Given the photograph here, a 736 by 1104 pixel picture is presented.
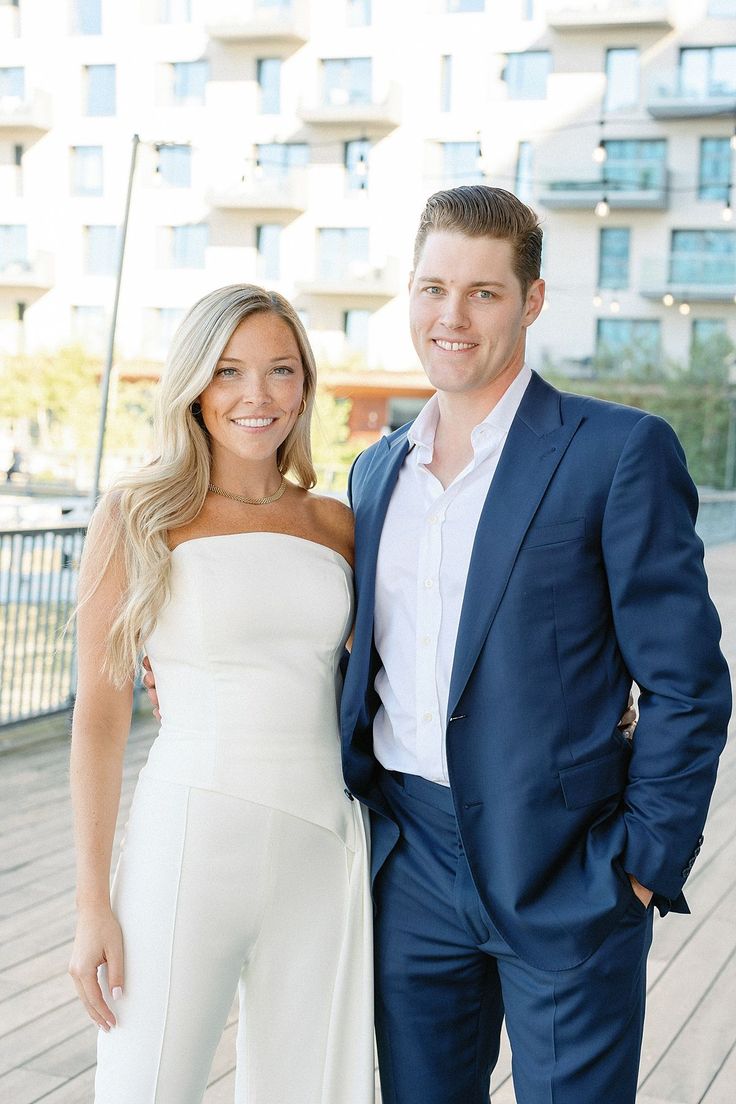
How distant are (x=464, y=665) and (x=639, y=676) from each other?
0.24 m

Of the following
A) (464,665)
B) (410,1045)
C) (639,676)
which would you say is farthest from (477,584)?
(410,1045)

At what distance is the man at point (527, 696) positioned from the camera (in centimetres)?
177

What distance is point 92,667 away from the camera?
1885 mm

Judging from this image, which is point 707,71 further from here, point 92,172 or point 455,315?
point 455,315

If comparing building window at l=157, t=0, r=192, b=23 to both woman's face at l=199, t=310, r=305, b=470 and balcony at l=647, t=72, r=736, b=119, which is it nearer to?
balcony at l=647, t=72, r=736, b=119

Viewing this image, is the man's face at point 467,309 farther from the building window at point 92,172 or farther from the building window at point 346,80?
the building window at point 92,172

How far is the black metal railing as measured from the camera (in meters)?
5.62

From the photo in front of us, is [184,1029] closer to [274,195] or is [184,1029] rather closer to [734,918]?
[734,918]

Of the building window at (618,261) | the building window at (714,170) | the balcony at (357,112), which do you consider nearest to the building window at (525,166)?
the building window at (618,261)

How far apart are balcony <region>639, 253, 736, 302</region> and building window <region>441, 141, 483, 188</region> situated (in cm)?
484

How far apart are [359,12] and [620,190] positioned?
319 inches

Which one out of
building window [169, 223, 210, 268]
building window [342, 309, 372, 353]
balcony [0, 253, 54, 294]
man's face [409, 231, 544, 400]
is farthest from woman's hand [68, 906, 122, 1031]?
balcony [0, 253, 54, 294]

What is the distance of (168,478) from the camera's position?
198cm

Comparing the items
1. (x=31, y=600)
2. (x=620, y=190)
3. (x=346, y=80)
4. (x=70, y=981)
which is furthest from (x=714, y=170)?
(x=70, y=981)
